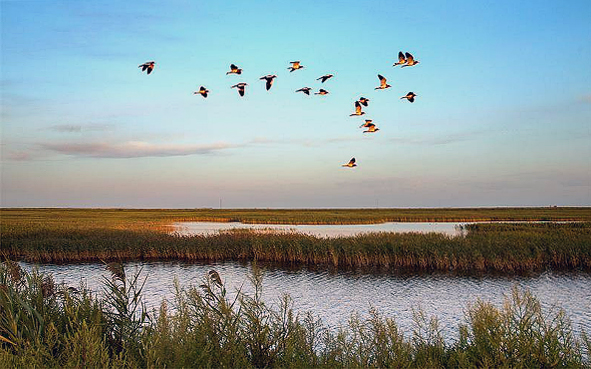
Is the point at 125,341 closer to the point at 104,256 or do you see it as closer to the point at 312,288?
the point at 312,288

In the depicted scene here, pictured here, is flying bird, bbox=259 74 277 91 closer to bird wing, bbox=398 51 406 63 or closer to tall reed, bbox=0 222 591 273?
bird wing, bbox=398 51 406 63

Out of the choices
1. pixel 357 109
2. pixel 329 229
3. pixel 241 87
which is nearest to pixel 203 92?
pixel 241 87

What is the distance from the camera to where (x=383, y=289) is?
2248 centimetres

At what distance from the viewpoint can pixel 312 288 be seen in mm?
22766

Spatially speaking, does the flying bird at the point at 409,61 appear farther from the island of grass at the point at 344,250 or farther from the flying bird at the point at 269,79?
the island of grass at the point at 344,250

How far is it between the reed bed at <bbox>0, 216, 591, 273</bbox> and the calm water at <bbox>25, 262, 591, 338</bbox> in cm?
241

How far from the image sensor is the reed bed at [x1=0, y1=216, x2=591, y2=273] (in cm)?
2791

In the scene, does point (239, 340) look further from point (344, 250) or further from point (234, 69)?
point (344, 250)

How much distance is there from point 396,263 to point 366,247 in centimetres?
243

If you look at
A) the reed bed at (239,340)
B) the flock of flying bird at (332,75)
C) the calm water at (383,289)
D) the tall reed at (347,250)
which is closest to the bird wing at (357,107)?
the flock of flying bird at (332,75)

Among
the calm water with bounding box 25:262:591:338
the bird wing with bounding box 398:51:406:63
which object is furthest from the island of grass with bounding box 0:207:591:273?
the bird wing with bounding box 398:51:406:63

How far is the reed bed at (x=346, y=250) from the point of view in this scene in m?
27.9

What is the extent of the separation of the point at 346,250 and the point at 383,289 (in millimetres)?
8105

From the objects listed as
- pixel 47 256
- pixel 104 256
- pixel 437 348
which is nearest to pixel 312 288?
pixel 437 348
